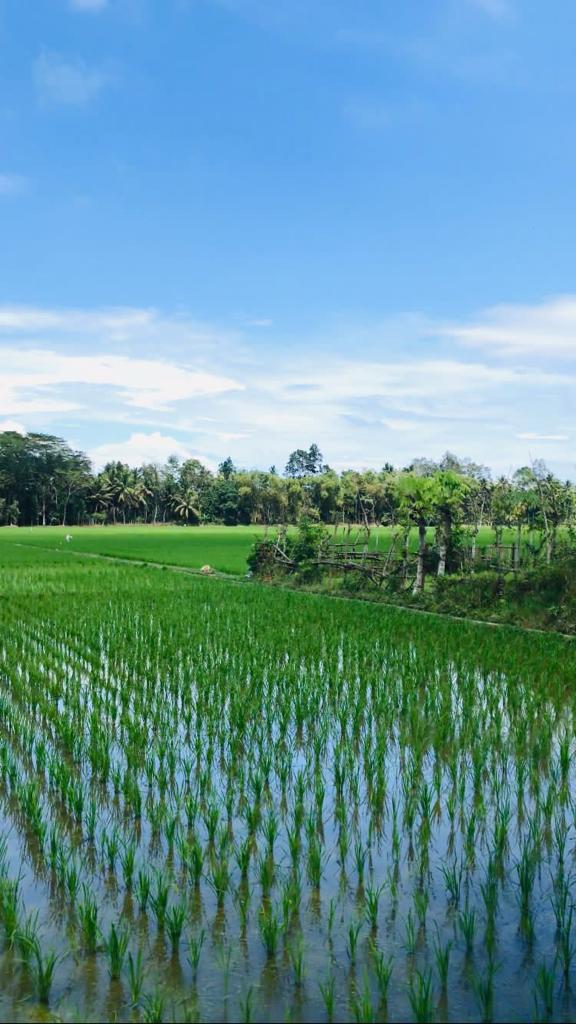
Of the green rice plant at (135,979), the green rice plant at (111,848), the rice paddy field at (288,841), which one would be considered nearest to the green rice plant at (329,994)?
the rice paddy field at (288,841)

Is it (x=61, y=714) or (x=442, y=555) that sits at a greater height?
(x=442, y=555)


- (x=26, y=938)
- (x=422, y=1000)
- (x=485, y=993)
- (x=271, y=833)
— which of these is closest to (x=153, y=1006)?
(x=26, y=938)

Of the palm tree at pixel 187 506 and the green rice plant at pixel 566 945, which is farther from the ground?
the palm tree at pixel 187 506

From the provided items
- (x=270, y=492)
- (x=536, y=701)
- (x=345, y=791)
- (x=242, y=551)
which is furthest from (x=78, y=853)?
(x=270, y=492)

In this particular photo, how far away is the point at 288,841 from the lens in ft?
16.1

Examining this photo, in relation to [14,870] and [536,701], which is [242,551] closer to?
[536,701]

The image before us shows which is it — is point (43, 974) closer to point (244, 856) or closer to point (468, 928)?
point (244, 856)

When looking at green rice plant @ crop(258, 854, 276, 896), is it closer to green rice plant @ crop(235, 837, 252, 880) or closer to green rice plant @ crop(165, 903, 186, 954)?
green rice plant @ crop(235, 837, 252, 880)

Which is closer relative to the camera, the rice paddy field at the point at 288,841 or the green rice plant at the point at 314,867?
the rice paddy field at the point at 288,841

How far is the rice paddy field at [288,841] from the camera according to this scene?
3.47 m

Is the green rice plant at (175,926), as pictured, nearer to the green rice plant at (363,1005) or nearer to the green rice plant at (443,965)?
the green rice plant at (363,1005)

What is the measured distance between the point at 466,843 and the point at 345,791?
45.9 inches

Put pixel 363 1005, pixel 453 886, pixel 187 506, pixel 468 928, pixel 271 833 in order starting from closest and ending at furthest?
pixel 363 1005 → pixel 468 928 → pixel 453 886 → pixel 271 833 → pixel 187 506

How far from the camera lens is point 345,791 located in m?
5.77
